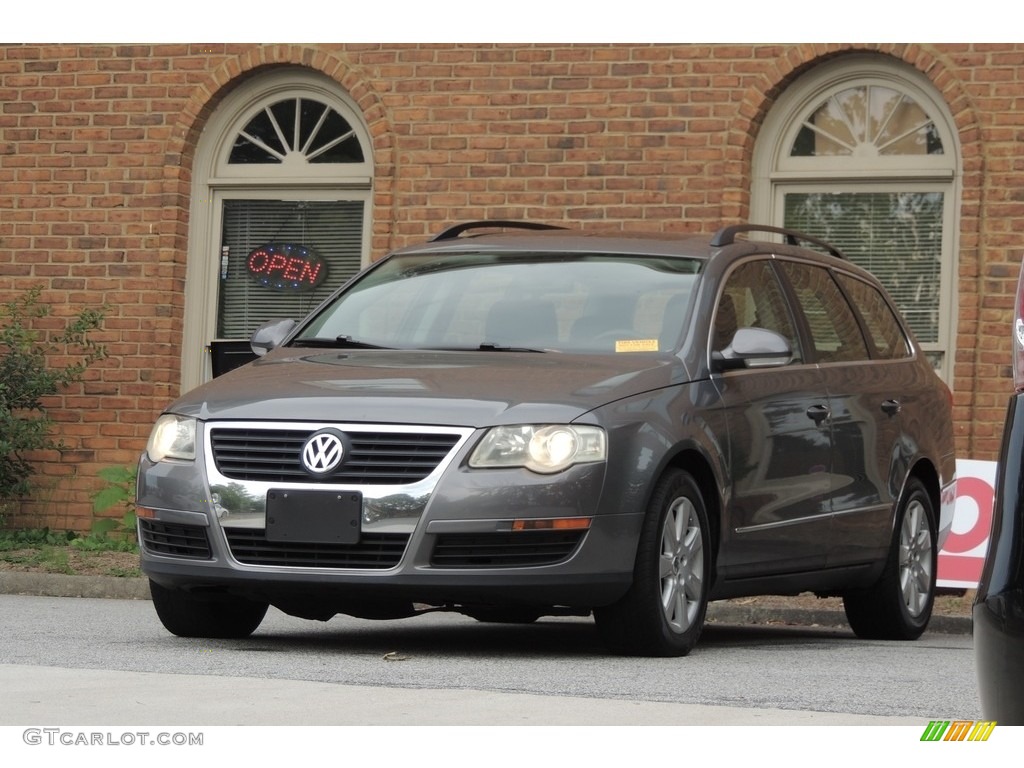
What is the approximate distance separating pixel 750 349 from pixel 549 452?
1.25 metres

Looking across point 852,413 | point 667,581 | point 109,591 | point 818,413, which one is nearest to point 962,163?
point 852,413

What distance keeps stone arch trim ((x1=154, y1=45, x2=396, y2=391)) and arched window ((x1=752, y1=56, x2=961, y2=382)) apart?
274 cm

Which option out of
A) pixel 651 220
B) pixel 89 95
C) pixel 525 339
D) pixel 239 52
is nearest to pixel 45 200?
pixel 89 95

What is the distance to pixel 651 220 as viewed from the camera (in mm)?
13719

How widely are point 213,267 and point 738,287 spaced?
7.51 meters

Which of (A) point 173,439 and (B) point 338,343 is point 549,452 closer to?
(A) point 173,439

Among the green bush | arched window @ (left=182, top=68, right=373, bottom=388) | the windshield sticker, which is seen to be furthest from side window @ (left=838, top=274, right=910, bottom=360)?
the green bush

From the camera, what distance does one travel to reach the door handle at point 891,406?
895 centimetres

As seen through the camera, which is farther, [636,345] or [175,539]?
[636,345]

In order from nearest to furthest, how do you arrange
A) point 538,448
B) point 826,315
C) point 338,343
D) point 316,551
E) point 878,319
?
point 538,448 < point 316,551 < point 338,343 < point 826,315 < point 878,319

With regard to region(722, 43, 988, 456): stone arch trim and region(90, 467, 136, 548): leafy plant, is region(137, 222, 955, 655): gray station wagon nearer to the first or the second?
region(722, 43, 988, 456): stone arch trim

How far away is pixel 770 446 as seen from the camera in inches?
312

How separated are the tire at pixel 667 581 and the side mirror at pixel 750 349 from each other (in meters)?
0.64
